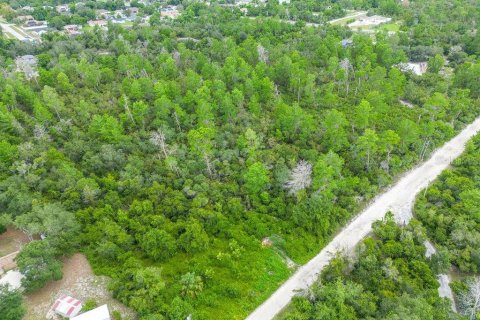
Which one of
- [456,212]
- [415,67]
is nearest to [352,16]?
[415,67]

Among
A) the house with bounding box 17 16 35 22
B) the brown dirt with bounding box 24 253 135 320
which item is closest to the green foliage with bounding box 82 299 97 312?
the brown dirt with bounding box 24 253 135 320

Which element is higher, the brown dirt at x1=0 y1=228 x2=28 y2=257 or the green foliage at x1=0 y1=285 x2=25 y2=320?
the green foliage at x1=0 y1=285 x2=25 y2=320

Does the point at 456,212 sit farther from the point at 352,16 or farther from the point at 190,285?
the point at 352,16

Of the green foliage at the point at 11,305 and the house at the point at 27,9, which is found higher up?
the house at the point at 27,9

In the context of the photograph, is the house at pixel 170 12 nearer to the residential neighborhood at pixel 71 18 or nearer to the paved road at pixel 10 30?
the residential neighborhood at pixel 71 18

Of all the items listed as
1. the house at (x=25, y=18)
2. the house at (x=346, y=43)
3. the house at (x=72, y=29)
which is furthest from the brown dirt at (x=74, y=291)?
the house at (x=25, y=18)

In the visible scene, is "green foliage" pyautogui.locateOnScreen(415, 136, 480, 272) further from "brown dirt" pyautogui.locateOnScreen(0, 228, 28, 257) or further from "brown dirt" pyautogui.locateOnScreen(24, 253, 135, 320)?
"brown dirt" pyautogui.locateOnScreen(0, 228, 28, 257)
